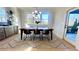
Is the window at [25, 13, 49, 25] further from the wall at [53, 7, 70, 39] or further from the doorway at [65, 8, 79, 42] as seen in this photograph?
the doorway at [65, 8, 79, 42]

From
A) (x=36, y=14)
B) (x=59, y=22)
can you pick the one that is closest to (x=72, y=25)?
(x=59, y=22)

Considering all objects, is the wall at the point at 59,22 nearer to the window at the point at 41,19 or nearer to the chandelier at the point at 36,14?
the window at the point at 41,19

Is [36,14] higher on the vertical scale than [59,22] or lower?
higher

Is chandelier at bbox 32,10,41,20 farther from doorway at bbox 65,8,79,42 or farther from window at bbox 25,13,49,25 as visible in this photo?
doorway at bbox 65,8,79,42

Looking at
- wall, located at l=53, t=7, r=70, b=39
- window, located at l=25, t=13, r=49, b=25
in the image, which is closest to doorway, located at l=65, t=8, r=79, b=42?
wall, located at l=53, t=7, r=70, b=39

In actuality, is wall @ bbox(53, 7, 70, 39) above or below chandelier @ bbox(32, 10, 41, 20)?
below

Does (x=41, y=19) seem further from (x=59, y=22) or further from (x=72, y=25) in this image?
(x=72, y=25)

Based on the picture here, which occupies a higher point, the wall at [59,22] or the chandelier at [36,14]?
the chandelier at [36,14]

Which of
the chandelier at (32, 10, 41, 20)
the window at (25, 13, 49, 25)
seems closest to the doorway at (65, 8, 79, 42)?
the window at (25, 13, 49, 25)

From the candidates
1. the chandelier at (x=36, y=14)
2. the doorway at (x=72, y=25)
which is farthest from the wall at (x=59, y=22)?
the chandelier at (x=36, y=14)

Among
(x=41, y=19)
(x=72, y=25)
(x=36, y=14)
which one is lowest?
(x=72, y=25)

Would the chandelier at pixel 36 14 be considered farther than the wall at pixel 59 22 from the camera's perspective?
Yes

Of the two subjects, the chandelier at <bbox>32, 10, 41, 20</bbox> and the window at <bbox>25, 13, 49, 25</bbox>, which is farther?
the chandelier at <bbox>32, 10, 41, 20</bbox>

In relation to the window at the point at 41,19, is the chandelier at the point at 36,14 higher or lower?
higher
